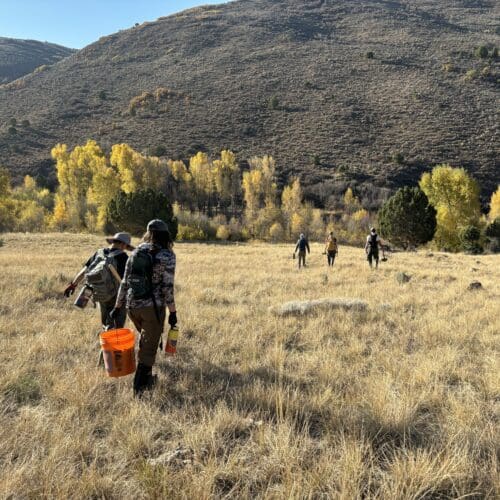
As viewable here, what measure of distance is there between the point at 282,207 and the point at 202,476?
55831mm

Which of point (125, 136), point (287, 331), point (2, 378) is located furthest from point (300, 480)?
point (125, 136)

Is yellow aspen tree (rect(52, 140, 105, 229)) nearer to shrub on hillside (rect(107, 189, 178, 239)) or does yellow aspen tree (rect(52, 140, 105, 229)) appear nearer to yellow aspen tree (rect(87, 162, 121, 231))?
yellow aspen tree (rect(87, 162, 121, 231))

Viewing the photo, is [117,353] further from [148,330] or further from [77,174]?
[77,174]

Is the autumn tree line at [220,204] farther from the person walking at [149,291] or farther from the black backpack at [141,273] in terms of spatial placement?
the black backpack at [141,273]

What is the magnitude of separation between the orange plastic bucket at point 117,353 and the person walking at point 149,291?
135 mm

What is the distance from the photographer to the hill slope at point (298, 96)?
63844mm

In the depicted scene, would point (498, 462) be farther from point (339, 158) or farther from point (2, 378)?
point (339, 158)

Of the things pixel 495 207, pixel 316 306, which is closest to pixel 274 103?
pixel 495 207

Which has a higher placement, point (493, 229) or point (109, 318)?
point (109, 318)

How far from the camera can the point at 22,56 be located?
158375mm

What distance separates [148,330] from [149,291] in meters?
0.43

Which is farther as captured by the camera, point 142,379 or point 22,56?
point 22,56

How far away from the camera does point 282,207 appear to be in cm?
5744

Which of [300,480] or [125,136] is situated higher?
[125,136]
